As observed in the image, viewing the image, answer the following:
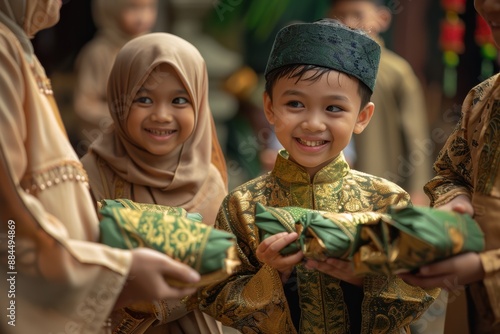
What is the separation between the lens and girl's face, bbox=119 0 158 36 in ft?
19.2

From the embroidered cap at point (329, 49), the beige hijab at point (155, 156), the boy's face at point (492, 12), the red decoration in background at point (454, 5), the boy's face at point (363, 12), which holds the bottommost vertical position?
the beige hijab at point (155, 156)

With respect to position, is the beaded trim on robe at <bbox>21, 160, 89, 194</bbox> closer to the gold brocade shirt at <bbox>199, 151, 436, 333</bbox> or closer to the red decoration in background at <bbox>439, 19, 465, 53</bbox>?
the gold brocade shirt at <bbox>199, 151, 436, 333</bbox>

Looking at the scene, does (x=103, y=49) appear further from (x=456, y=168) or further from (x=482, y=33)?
(x=456, y=168)

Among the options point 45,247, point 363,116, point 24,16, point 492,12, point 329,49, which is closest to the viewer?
point 45,247

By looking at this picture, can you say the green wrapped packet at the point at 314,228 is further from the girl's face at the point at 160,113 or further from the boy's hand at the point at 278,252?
the girl's face at the point at 160,113

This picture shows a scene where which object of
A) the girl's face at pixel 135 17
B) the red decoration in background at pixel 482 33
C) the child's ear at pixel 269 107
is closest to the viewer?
the child's ear at pixel 269 107

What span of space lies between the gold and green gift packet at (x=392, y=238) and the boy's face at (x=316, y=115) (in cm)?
36

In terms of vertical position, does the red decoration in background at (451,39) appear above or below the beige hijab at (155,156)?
above

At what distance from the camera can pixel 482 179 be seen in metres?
2.26

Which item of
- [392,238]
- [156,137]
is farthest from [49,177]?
[156,137]

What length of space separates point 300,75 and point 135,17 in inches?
134

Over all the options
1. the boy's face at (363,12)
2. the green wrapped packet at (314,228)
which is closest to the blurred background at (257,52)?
the boy's face at (363,12)

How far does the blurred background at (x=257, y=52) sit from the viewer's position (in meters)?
6.38

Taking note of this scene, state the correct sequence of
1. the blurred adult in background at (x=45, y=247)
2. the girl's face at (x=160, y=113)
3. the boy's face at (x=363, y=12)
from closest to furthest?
the blurred adult in background at (x=45, y=247) → the girl's face at (x=160, y=113) → the boy's face at (x=363, y=12)
